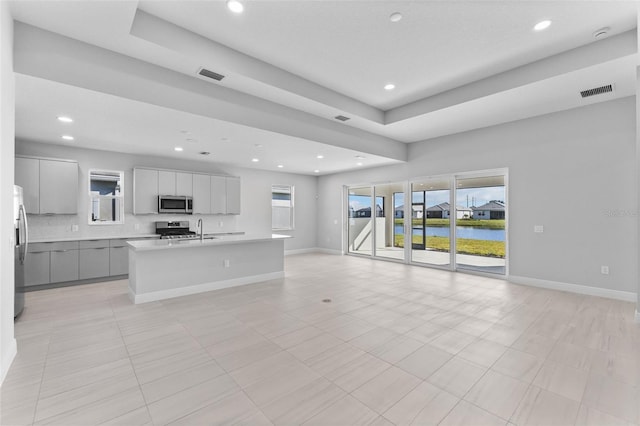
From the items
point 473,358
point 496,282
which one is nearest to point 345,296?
point 473,358

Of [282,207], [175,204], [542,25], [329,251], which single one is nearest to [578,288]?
[542,25]

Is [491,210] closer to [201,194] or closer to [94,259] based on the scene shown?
[201,194]

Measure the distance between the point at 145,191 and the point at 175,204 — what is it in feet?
2.17

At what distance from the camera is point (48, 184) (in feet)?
17.0

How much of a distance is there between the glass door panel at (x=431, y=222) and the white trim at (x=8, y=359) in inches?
275

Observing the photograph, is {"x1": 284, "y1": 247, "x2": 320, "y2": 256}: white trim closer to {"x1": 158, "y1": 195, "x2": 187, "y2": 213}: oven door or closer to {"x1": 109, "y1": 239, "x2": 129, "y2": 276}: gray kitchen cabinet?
{"x1": 158, "y1": 195, "x2": 187, "y2": 213}: oven door

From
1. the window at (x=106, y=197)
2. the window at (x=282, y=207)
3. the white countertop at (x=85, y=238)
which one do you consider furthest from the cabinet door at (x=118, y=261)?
the window at (x=282, y=207)

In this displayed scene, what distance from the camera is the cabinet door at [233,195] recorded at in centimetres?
755

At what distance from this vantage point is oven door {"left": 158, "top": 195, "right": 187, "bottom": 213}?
640cm

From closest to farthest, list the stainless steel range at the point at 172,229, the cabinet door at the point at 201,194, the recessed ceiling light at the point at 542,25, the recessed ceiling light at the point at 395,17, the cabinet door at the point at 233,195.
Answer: the recessed ceiling light at the point at 395,17
the recessed ceiling light at the point at 542,25
the stainless steel range at the point at 172,229
the cabinet door at the point at 201,194
the cabinet door at the point at 233,195

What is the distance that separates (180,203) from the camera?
6.68 metres

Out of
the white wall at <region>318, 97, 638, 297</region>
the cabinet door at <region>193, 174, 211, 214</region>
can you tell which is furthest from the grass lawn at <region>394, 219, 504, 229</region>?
the cabinet door at <region>193, 174, 211, 214</region>

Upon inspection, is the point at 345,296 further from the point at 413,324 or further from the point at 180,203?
the point at 180,203

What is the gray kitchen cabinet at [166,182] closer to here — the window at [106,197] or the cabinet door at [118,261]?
the window at [106,197]
